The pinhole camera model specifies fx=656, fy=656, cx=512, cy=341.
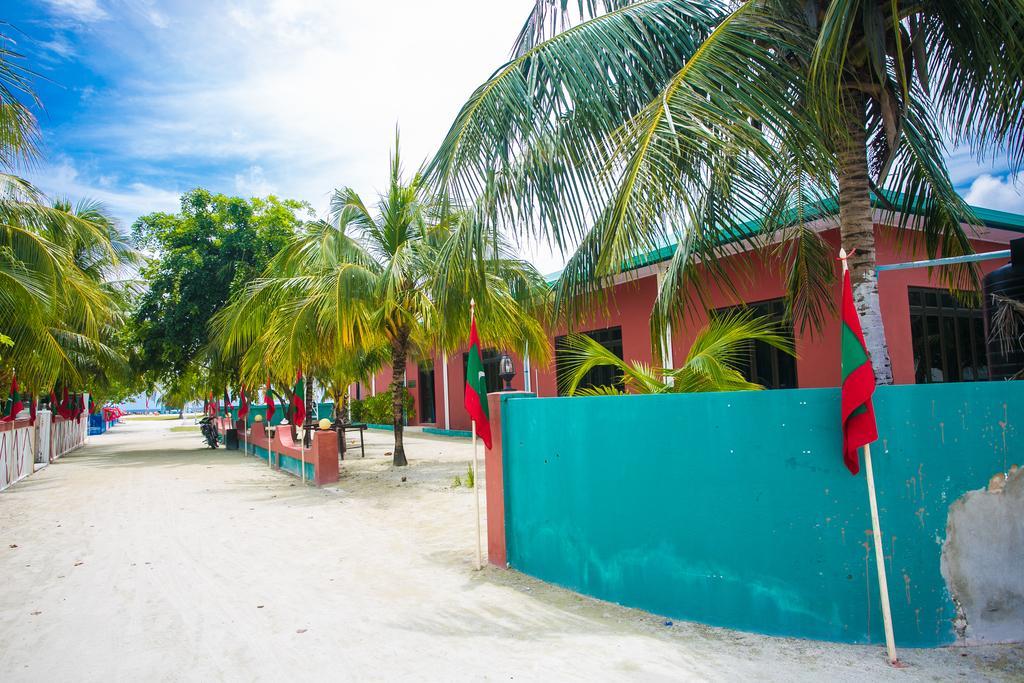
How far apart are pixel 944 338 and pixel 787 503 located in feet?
30.1

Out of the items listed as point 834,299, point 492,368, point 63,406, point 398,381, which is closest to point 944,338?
point 834,299

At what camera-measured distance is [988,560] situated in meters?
3.95

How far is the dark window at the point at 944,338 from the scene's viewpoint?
10.9 metres

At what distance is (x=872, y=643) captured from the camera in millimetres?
3910

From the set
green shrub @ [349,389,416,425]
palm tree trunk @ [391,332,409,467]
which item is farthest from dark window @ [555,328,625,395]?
green shrub @ [349,389,416,425]

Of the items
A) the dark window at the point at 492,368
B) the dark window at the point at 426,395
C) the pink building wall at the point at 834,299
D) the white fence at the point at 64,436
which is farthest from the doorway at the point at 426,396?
the pink building wall at the point at 834,299

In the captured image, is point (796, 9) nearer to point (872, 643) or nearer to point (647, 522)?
point (647, 522)

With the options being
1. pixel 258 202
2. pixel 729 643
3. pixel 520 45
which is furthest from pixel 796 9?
pixel 258 202

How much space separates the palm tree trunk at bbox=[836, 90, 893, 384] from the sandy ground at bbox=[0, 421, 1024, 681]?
2218 millimetres

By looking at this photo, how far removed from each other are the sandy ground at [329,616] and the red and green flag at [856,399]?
1214 mm

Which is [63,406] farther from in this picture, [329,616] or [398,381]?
[329,616]

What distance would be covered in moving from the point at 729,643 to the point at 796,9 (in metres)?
4.86

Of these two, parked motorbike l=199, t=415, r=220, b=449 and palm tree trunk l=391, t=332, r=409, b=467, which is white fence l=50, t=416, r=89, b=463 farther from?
palm tree trunk l=391, t=332, r=409, b=467

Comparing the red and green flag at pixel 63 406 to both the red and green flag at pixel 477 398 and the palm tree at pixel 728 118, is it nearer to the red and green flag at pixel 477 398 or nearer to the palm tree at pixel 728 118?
the red and green flag at pixel 477 398
